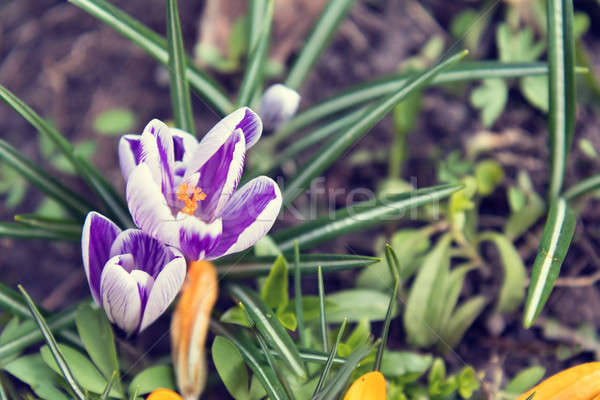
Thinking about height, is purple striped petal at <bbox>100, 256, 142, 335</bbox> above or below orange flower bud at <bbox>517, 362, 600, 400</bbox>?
above

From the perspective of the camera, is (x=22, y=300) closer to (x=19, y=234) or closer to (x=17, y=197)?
(x=19, y=234)

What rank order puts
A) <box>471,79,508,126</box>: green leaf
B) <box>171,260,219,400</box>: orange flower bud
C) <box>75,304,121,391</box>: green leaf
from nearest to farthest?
<box>171,260,219,400</box>: orange flower bud, <box>75,304,121,391</box>: green leaf, <box>471,79,508,126</box>: green leaf

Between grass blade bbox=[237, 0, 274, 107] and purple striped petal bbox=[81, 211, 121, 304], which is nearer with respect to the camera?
purple striped petal bbox=[81, 211, 121, 304]

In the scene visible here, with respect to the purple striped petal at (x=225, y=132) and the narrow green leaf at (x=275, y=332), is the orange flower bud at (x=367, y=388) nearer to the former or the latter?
the narrow green leaf at (x=275, y=332)

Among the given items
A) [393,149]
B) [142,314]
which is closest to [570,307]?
[393,149]

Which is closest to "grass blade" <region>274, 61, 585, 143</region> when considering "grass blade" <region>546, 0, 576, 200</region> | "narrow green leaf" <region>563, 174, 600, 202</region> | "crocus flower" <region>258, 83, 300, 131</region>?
"grass blade" <region>546, 0, 576, 200</region>

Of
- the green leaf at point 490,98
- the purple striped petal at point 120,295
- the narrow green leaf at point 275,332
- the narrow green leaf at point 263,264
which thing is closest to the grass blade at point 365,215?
the narrow green leaf at point 263,264

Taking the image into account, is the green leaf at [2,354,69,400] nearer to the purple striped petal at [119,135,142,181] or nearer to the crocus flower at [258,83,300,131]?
the purple striped petal at [119,135,142,181]
